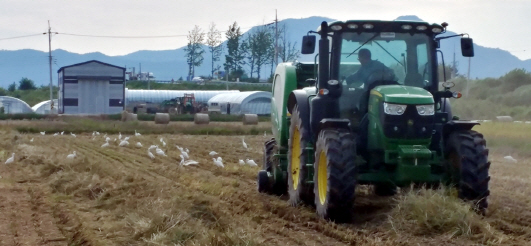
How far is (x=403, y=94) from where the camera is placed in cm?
796

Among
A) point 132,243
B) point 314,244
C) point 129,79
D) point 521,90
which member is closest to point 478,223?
point 314,244

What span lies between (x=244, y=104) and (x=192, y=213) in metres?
45.7

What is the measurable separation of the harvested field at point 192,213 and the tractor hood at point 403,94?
1163mm

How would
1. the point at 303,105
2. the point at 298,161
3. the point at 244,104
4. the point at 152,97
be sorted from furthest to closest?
the point at 152,97
the point at 244,104
the point at 298,161
the point at 303,105

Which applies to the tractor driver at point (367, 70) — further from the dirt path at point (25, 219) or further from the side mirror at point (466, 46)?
the dirt path at point (25, 219)

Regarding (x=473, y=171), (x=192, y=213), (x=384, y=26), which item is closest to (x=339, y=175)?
(x=473, y=171)

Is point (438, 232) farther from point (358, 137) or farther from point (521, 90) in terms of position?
point (521, 90)

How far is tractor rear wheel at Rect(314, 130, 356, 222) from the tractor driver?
3.32 ft

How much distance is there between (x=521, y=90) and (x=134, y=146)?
97.3 feet

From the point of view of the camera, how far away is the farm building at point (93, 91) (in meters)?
55.9

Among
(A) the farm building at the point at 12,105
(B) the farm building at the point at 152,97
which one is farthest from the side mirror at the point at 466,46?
(A) the farm building at the point at 12,105

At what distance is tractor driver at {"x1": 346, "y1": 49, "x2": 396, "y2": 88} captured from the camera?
8.70m

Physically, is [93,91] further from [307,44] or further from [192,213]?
[192,213]

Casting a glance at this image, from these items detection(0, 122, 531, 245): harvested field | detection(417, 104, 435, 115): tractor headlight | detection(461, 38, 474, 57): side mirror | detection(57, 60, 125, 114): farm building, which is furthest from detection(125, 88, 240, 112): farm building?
detection(417, 104, 435, 115): tractor headlight
